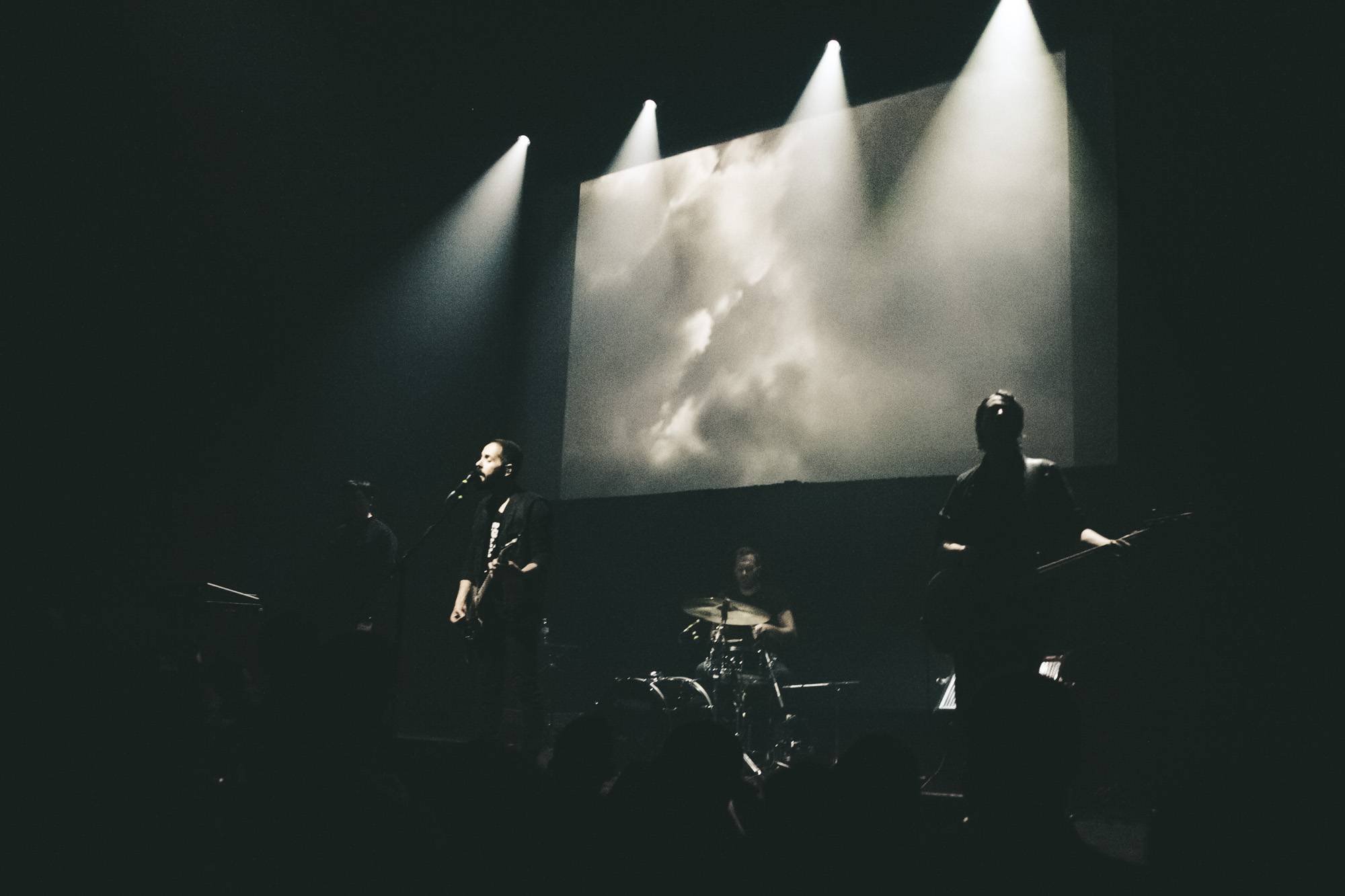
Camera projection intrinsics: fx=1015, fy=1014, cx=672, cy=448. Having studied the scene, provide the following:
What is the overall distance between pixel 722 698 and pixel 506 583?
1522 millimetres

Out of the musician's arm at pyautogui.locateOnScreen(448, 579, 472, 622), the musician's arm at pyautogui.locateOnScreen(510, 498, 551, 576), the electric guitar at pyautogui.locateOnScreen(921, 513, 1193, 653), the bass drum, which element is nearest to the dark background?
the bass drum

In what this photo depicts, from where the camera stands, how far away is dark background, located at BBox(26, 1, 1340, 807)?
4.50 metres

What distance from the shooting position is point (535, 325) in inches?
296

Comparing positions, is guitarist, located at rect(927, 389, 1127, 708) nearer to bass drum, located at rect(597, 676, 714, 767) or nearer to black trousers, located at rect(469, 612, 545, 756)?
black trousers, located at rect(469, 612, 545, 756)

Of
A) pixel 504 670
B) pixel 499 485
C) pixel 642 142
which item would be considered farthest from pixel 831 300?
pixel 504 670

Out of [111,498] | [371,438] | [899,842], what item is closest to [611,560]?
[371,438]

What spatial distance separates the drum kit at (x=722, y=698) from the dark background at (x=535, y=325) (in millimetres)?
665

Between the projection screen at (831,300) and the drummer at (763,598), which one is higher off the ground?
the projection screen at (831,300)

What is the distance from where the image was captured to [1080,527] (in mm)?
3375

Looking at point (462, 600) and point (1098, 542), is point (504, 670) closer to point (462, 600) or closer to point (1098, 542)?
point (462, 600)

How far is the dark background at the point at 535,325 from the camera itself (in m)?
4.50

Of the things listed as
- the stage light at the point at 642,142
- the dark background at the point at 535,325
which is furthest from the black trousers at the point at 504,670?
the stage light at the point at 642,142

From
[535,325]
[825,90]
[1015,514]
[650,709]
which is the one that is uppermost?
[825,90]

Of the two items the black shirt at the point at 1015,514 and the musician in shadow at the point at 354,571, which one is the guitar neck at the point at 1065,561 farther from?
the musician in shadow at the point at 354,571
